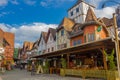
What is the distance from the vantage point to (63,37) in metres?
34.6

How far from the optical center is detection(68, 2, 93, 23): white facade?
43.2 metres

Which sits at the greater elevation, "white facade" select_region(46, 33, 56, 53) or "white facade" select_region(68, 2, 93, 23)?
"white facade" select_region(68, 2, 93, 23)

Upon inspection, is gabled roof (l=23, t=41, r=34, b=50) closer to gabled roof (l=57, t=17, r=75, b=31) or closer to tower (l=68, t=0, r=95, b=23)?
tower (l=68, t=0, r=95, b=23)

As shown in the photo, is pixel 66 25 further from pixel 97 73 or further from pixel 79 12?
pixel 97 73

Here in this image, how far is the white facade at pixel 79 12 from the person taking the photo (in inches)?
1699

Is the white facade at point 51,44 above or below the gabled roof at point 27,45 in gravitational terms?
below

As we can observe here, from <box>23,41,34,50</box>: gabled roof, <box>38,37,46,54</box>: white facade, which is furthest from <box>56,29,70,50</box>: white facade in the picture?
<box>23,41,34,50</box>: gabled roof

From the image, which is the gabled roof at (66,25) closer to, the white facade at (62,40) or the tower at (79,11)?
the white facade at (62,40)

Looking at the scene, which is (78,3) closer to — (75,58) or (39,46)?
(39,46)

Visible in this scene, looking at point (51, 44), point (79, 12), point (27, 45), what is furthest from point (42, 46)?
point (27, 45)

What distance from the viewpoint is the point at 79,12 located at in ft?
145

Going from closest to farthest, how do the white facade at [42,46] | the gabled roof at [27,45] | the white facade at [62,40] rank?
the white facade at [62,40]
the white facade at [42,46]
the gabled roof at [27,45]

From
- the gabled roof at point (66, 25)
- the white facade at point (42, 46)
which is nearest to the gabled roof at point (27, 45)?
the white facade at point (42, 46)

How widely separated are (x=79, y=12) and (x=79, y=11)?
329mm
